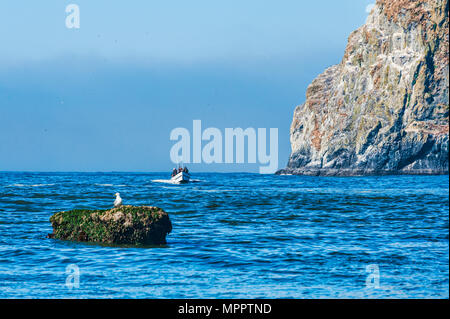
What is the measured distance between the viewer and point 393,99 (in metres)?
147

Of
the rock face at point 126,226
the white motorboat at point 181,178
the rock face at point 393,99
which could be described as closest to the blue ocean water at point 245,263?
the rock face at point 126,226

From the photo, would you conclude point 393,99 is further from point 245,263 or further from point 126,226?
point 245,263

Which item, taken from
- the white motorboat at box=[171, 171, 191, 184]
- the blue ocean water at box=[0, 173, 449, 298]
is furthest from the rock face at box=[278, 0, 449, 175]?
the blue ocean water at box=[0, 173, 449, 298]

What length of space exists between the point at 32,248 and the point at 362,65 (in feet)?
491

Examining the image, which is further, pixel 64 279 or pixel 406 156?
pixel 406 156

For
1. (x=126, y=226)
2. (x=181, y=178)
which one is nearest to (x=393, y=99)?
(x=181, y=178)

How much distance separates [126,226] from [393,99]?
13675cm

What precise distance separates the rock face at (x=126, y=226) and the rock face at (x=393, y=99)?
424 ft

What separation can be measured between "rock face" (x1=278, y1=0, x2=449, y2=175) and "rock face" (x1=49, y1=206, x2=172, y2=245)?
129m

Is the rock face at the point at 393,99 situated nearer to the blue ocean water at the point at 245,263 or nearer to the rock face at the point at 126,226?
the blue ocean water at the point at 245,263
